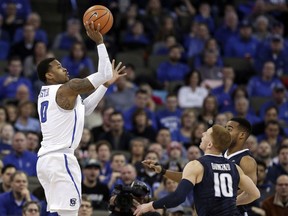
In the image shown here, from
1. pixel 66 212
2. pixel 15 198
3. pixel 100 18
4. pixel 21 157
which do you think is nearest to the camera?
pixel 66 212

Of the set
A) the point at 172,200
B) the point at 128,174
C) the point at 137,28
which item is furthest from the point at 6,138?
the point at 172,200

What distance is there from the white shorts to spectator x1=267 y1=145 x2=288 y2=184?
230 inches

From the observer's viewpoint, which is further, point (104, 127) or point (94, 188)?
point (104, 127)

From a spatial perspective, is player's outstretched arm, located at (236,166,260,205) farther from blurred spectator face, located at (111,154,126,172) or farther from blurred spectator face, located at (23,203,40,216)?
blurred spectator face, located at (111,154,126,172)

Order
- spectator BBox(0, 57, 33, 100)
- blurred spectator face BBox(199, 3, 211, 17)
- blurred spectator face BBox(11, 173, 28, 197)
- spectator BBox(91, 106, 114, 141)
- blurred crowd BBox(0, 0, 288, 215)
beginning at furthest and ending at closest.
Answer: blurred spectator face BBox(199, 3, 211, 17)
spectator BBox(0, 57, 33, 100)
spectator BBox(91, 106, 114, 141)
blurred crowd BBox(0, 0, 288, 215)
blurred spectator face BBox(11, 173, 28, 197)

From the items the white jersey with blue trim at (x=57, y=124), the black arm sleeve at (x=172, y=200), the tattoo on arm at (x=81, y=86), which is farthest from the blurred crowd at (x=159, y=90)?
the black arm sleeve at (x=172, y=200)

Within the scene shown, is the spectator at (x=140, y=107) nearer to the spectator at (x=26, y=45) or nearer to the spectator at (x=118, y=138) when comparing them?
the spectator at (x=118, y=138)

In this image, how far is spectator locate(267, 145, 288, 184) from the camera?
15.5m

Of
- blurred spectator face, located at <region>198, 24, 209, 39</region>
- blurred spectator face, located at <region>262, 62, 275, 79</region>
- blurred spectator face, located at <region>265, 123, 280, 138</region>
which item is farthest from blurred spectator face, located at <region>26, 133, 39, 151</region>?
blurred spectator face, located at <region>198, 24, 209, 39</region>

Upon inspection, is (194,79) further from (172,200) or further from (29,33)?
(172,200)

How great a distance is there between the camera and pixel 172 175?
10508 mm

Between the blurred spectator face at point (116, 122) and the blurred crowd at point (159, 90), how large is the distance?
0.02 m

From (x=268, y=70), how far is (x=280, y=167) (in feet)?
12.7

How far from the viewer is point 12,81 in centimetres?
1797
